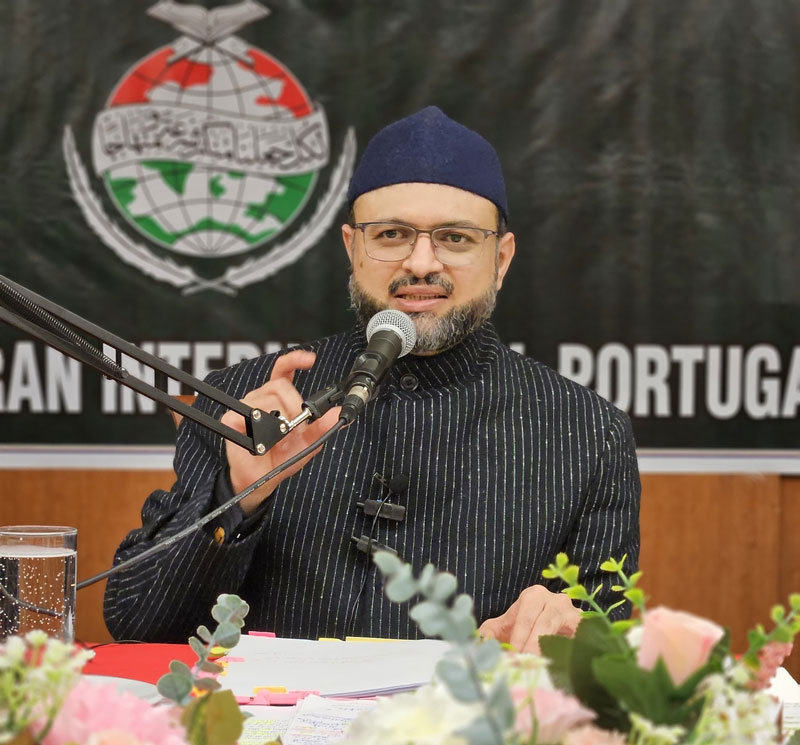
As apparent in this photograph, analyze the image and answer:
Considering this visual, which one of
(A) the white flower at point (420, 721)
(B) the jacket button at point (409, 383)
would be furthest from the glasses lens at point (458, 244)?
(A) the white flower at point (420, 721)

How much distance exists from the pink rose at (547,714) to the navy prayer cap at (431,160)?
5.37ft

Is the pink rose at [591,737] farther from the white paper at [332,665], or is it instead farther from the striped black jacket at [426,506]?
the striped black jacket at [426,506]

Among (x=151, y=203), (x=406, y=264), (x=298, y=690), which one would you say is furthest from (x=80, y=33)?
(x=298, y=690)

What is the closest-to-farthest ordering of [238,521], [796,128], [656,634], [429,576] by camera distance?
[429,576] → [656,634] → [238,521] → [796,128]

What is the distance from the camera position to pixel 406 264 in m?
2.14

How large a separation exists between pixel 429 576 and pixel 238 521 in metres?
1.28

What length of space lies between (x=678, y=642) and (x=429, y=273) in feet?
5.03

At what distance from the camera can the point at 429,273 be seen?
214 cm

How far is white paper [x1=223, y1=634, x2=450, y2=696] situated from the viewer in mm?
1412

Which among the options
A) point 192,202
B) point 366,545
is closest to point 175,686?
point 366,545

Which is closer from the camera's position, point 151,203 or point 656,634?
point 656,634

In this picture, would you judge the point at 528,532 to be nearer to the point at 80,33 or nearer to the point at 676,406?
the point at 676,406

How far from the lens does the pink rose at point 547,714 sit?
63cm

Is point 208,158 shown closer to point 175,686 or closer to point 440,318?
point 440,318
